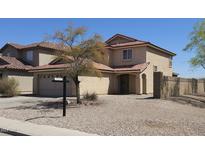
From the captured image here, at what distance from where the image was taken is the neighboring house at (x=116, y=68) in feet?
88.5

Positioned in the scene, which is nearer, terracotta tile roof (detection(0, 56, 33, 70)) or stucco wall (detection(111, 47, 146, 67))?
stucco wall (detection(111, 47, 146, 67))

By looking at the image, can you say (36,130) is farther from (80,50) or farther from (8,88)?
(8,88)

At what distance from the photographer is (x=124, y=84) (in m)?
30.3

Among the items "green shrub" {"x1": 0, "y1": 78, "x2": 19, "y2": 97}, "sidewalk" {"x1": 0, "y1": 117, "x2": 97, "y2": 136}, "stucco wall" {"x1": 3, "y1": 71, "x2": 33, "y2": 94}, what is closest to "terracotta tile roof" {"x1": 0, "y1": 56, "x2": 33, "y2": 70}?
"stucco wall" {"x1": 3, "y1": 71, "x2": 33, "y2": 94}

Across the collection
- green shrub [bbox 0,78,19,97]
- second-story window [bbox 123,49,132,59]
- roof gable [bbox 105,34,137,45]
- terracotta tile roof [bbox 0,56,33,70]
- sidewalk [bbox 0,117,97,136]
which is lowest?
sidewalk [bbox 0,117,97,136]

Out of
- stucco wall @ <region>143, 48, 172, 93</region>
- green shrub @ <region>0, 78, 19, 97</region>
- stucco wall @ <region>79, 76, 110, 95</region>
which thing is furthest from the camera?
stucco wall @ <region>143, 48, 172, 93</region>

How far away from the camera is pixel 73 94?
2545cm

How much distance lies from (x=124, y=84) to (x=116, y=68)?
2.06 m

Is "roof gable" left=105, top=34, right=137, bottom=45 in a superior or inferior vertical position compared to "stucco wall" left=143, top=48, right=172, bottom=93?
superior

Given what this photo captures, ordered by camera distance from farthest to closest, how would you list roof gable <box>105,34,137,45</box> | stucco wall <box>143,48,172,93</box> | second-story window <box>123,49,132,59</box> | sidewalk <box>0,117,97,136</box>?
1. roof gable <box>105,34,137,45</box>
2. second-story window <box>123,49,132,59</box>
3. stucco wall <box>143,48,172,93</box>
4. sidewalk <box>0,117,97,136</box>

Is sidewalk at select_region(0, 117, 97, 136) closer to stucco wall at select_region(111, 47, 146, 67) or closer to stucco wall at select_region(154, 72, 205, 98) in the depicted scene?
stucco wall at select_region(154, 72, 205, 98)

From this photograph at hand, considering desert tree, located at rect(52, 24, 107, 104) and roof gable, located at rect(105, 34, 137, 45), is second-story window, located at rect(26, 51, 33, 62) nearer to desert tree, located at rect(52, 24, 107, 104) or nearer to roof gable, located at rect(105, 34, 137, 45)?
roof gable, located at rect(105, 34, 137, 45)

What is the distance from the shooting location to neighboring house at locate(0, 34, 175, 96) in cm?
2698
